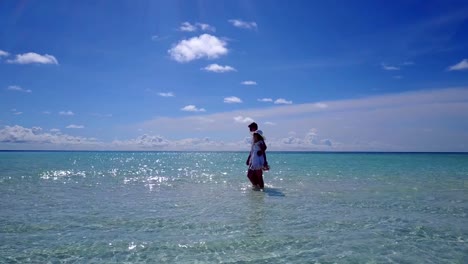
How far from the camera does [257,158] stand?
54.0 feet

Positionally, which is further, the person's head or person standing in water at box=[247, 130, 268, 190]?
the person's head

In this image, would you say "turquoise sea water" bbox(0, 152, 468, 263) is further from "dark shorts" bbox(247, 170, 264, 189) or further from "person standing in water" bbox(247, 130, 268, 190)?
"dark shorts" bbox(247, 170, 264, 189)

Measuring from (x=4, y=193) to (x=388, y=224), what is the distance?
14678 mm

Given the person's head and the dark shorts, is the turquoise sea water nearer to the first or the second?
the dark shorts

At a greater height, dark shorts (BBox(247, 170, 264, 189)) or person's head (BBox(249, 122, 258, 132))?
person's head (BBox(249, 122, 258, 132))

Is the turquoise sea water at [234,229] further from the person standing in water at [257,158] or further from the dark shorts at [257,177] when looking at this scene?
the dark shorts at [257,177]

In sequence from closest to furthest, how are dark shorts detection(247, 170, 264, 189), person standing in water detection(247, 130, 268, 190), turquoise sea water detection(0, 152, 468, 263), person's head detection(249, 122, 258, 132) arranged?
turquoise sea water detection(0, 152, 468, 263) → person standing in water detection(247, 130, 268, 190) → person's head detection(249, 122, 258, 132) → dark shorts detection(247, 170, 264, 189)

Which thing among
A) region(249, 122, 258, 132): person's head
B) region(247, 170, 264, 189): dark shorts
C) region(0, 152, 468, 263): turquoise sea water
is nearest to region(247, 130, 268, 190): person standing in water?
region(247, 170, 264, 189): dark shorts

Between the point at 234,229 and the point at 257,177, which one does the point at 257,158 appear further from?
the point at 234,229

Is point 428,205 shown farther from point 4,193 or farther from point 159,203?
point 4,193

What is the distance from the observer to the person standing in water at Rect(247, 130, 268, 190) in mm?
16469

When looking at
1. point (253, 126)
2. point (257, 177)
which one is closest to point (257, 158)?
point (257, 177)

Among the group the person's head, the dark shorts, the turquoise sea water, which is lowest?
the turquoise sea water

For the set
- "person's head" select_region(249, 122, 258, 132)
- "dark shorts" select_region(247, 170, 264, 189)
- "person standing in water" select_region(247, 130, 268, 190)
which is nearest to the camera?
"person standing in water" select_region(247, 130, 268, 190)
